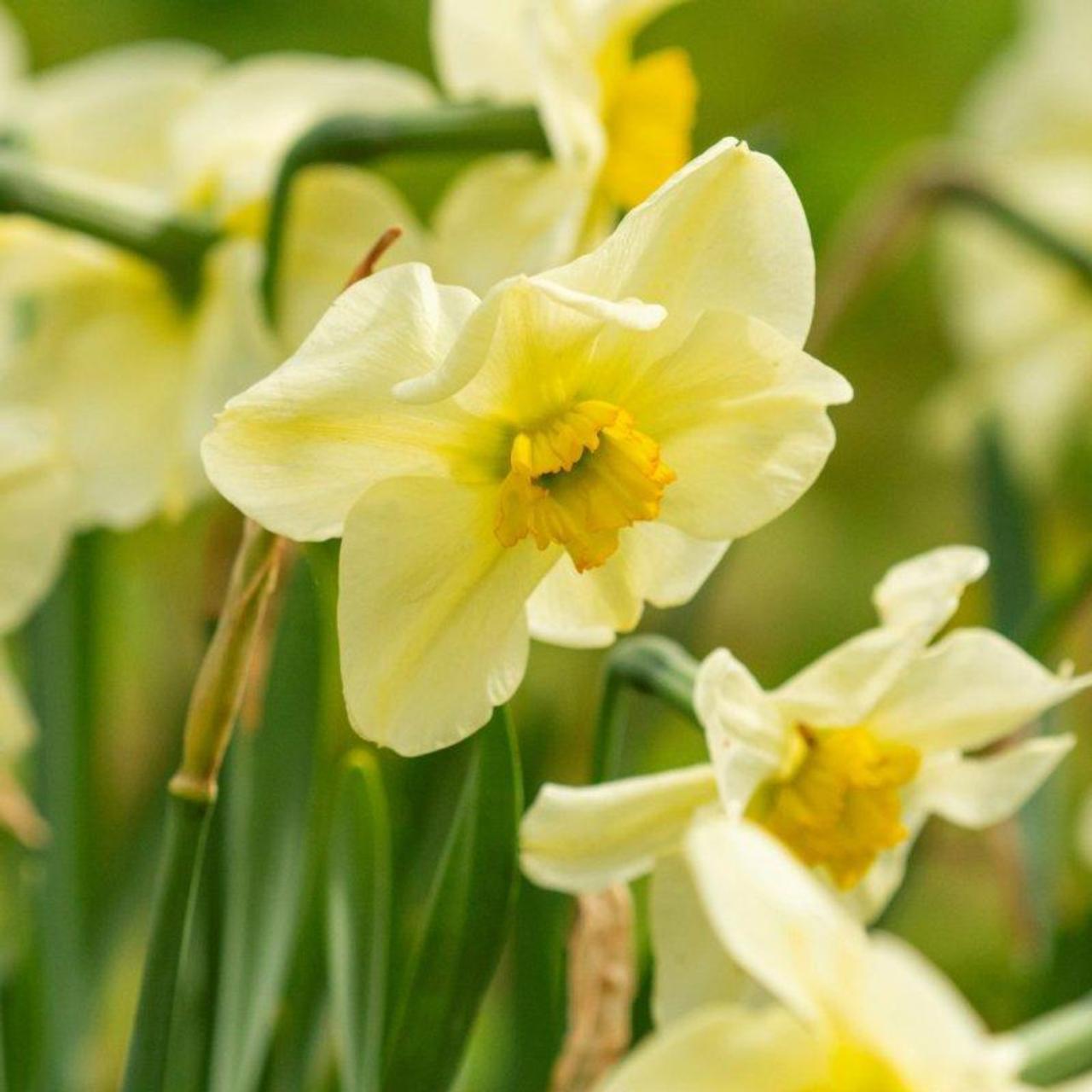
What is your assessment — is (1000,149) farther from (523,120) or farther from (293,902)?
(293,902)

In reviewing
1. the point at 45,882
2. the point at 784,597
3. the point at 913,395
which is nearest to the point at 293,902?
the point at 45,882

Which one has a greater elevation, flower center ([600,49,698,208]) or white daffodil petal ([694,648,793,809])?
flower center ([600,49,698,208])

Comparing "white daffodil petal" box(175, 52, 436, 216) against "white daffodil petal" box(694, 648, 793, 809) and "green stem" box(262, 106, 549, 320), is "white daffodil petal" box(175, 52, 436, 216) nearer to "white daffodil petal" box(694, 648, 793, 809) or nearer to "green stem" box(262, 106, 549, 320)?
"green stem" box(262, 106, 549, 320)

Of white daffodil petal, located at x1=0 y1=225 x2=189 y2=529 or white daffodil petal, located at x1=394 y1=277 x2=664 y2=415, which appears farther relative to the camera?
white daffodil petal, located at x1=0 y1=225 x2=189 y2=529

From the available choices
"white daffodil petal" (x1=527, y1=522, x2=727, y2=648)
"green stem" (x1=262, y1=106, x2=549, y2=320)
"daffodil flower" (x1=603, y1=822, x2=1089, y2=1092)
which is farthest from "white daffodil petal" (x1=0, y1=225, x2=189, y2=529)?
"daffodil flower" (x1=603, y1=822, x2=1089, y2=1092)

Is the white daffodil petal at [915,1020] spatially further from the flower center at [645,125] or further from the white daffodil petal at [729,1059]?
the flower center at [645,125]
